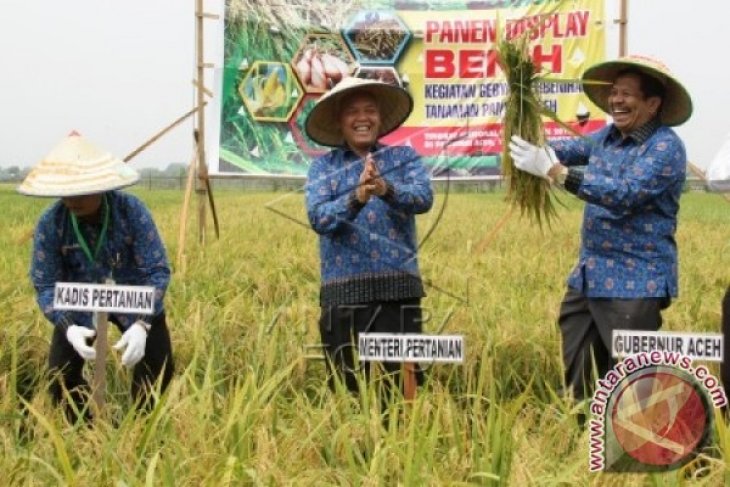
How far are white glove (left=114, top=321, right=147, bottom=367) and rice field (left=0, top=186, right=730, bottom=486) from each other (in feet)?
0.49

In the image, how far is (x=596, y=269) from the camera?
269 cm

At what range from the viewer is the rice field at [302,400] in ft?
6.11

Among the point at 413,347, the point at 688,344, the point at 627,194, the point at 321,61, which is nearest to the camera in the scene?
the point at 688,344

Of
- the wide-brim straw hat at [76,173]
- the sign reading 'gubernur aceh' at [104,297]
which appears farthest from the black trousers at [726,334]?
the wide-brim straw hat at [76,173]

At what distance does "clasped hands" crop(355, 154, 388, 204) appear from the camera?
249cm

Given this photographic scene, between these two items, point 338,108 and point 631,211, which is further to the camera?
point 338,108

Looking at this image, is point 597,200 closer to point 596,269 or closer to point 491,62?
point 596,269

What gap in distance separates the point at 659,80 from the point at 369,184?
921mm

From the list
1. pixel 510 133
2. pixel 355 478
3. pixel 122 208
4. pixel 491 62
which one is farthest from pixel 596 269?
pixel 491 62

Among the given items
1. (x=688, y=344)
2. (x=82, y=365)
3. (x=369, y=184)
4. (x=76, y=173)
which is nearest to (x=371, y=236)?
(x=369, y=184)

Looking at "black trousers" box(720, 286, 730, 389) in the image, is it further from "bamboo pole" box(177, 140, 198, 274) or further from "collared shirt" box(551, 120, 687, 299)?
"bamboo pole" box(177, 140, 198, 274)

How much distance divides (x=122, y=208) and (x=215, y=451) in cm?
100

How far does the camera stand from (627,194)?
247cm

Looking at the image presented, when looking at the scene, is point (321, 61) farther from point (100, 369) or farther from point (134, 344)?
point (100, 369)
